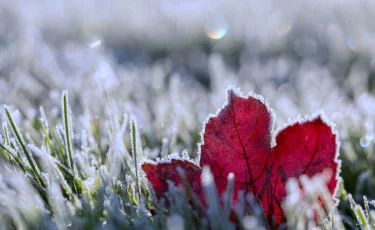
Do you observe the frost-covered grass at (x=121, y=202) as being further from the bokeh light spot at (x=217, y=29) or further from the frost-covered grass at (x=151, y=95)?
the bokeh light spot at (x=217, y=29)

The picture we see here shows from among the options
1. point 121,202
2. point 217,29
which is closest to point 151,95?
point 121,202

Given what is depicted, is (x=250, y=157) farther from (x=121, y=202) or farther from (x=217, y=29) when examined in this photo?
(x=217, y=29)

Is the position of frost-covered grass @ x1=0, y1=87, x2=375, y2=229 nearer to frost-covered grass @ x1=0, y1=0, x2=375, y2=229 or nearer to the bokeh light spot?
frost-covered grass @ x1=0, y1=0, x2=375, y2=229

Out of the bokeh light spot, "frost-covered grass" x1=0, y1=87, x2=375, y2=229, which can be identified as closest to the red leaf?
"frost-covered grass" x1=0, y1=87, x2=375, y2=229

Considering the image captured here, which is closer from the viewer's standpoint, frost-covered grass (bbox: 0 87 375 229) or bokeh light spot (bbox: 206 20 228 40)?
frost-covered grass (bbox: 0 87 375 229)

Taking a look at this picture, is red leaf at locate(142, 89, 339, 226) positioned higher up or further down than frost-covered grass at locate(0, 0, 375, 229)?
further down

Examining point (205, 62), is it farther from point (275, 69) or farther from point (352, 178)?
point (352, 178)

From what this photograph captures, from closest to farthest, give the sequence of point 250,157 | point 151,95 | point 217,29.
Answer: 1. point 250,157
2. point 151,95
3. point 217,29

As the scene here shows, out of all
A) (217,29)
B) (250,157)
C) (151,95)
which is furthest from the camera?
(217,29)
